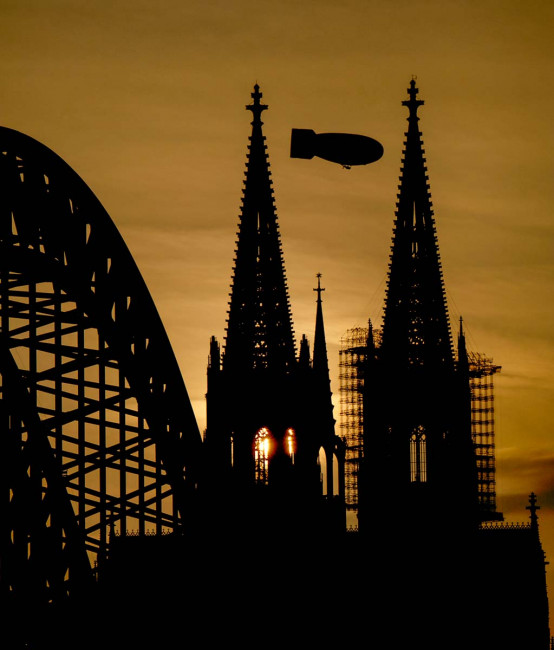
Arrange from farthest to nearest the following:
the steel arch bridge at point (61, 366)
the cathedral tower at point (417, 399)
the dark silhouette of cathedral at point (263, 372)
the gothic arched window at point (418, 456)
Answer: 1. the gothic arched window at point (418, 456)
2. the cathedral tower at point (417, 399)
3. the dark silhouette of cathedral at point (263, 372)
4. the steel arch bridge at point (61, 366)

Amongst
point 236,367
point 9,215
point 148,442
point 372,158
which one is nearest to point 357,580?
point 236,367

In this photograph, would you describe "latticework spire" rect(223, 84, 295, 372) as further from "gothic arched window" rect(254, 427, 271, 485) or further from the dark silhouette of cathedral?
"gothic arched window" rect(254, 427, 271, 485)

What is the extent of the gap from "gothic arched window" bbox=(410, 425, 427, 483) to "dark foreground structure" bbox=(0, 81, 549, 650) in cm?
12

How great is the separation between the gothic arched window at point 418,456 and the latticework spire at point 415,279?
4479 millimetres

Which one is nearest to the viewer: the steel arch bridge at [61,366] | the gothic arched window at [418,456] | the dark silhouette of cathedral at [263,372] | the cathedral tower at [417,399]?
the steel arch bridge at [61,366]

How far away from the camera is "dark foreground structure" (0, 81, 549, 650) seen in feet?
125

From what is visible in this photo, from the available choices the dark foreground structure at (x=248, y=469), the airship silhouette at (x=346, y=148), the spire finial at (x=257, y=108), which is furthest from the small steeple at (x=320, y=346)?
the airship silhouette at (x=346, y=148)

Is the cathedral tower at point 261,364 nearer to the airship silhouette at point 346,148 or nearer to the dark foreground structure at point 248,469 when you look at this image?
the dark foreground structure at point 248,469

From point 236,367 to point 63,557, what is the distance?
206 ft

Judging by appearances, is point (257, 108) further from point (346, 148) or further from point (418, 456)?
point (346, 148)

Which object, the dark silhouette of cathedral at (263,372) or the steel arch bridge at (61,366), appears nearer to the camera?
the steel arch bridge at (61,366)

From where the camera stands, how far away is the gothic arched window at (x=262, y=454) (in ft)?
343

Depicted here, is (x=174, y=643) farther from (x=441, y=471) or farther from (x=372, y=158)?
(x=441, y=471)

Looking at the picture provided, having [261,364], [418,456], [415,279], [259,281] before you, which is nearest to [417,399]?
[418,456]
